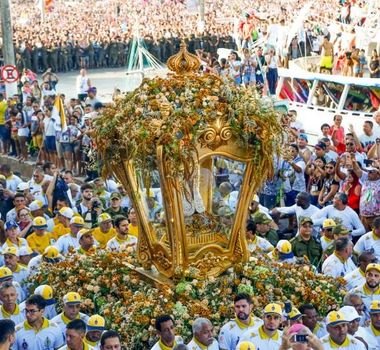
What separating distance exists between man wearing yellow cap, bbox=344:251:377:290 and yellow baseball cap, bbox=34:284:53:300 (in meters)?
3.47

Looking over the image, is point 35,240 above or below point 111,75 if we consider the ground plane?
above

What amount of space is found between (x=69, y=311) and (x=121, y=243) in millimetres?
2762

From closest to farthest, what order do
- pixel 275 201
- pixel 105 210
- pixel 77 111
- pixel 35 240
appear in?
pixel 35 240
pixel 105 210
pixel 275 201
pixel 77 111

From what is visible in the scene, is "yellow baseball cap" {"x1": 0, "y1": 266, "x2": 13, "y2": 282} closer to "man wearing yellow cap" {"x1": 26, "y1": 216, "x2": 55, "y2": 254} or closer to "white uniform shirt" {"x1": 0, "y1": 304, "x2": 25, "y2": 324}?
"white uniform shirt" {"x1": 0, "y1": 304, "x2": 25, "y2": 324}

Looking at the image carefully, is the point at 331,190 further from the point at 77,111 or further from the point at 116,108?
the point at 77,111

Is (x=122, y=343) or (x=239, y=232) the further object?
(x=239, y=232)

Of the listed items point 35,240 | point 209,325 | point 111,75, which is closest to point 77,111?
point 35,240

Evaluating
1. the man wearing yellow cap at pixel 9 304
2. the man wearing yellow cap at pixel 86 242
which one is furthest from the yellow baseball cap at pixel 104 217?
the man wearing yellow cap at pixel 9 304

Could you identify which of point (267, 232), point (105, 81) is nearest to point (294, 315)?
point (267, 232)

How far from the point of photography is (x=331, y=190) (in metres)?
18.0

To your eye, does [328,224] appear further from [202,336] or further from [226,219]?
[202,336]

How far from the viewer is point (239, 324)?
12.9 metres

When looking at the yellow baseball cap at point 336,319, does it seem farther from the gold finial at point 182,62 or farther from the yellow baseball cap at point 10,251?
the yellow baseball cap at point 10,251

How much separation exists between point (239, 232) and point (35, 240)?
12.6 feet
